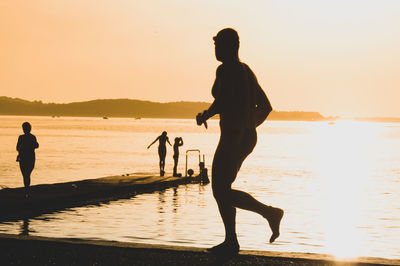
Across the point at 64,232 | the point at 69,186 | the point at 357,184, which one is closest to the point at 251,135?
the point at 64,232

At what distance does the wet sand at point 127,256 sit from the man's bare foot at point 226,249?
9cm

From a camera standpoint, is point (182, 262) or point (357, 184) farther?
point (357, 184)

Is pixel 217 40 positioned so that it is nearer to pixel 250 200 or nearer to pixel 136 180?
pixel 250 200

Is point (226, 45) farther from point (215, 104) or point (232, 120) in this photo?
point (232, 120)

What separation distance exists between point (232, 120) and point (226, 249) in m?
1.32

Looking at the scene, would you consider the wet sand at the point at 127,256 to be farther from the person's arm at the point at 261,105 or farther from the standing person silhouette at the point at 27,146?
the standing person silhouette at the point at 27,146

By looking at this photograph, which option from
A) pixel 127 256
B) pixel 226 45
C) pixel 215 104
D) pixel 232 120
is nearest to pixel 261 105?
pixel 232 120

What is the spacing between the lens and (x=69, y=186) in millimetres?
22812

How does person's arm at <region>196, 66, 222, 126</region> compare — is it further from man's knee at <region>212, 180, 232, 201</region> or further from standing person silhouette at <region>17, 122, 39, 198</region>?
standing person silhouette at <region>17, 122, 39, 198</region>

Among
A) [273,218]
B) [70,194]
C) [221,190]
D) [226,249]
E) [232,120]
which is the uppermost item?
[232,120]

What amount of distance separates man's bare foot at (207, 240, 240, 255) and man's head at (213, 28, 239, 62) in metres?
1.87

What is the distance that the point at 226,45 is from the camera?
6.89 m

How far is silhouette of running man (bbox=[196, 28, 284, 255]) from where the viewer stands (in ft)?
21.8

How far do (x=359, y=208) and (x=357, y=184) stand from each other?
15463 millimetres
